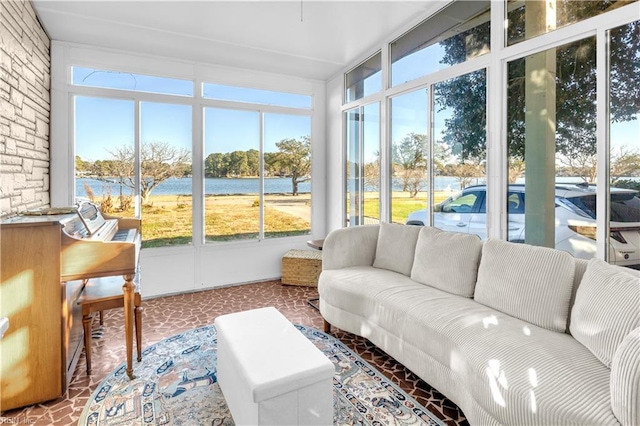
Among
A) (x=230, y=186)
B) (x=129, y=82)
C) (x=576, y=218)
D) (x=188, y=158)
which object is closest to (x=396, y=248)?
(x=576, y=218)

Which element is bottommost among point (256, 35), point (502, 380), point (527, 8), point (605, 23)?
point (502, 380)

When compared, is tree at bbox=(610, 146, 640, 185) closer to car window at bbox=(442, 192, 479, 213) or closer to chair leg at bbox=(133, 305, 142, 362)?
car window at bbox=(442, 192, 479, 213)

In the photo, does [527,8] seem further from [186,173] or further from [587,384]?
[186,173]

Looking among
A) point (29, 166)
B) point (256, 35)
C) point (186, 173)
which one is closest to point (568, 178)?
point (256, 35)

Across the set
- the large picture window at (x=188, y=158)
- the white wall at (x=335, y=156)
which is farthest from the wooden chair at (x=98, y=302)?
the white wall at (x=335, y=156)

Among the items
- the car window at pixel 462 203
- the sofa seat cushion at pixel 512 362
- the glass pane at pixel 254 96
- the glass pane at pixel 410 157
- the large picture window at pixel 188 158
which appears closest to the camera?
the sofa seat cushion at pixel 512 362

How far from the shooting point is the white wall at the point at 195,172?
3670 millimetres

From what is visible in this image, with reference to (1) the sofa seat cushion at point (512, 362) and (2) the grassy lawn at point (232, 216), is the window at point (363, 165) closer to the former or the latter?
(2) the grassy lawn at point (232, 216)

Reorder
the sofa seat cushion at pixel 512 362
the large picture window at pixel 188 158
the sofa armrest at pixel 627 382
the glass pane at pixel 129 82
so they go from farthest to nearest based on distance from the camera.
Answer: the large picture window at pixel 188 158 < the glass pane at pixel 129 82 < the sofa seat cushion at pixel 512 362 < the sofa armrest at pixel 627 382

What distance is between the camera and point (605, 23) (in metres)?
2.07

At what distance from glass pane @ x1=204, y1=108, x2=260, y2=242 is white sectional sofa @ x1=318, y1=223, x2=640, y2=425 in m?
2.03

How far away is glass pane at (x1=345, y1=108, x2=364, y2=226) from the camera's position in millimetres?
4660

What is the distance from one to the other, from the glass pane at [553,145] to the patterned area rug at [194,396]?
1568 millimetres

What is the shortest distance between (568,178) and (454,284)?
1.07 metres
